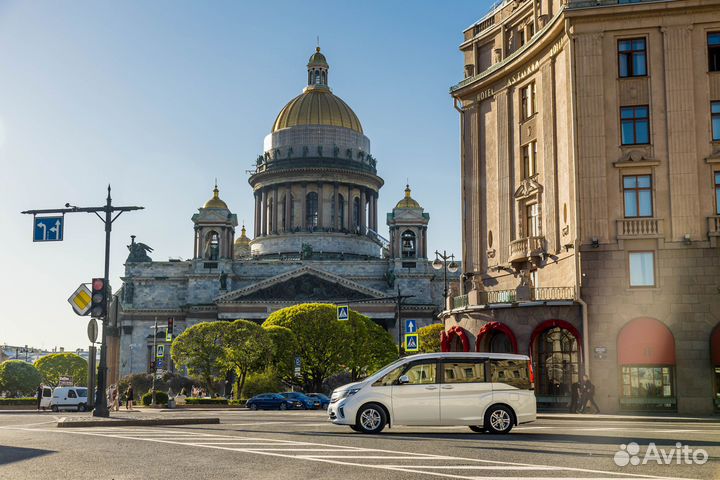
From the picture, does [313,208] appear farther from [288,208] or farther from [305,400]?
[305,400]

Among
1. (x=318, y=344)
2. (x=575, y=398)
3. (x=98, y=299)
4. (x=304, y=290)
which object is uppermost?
(x=304, y=290)

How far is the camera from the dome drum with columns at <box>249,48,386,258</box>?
123812 mm

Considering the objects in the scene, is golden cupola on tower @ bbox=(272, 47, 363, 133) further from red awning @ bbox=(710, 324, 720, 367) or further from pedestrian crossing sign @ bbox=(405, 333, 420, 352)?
red awning @ bbox=(710, 324, 720, 367)

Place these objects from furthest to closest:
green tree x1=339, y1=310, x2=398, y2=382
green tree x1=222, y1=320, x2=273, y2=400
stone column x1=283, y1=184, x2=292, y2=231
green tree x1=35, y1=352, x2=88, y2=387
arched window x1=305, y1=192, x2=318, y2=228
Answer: arched window x1=305, y1=192, x2=318, y2=228 → green tree x1=35, y1=352, x2=88, y2=387 → stone column x1=283, y1=184, x2=292, y2=231 → green tree x1=339, y1=310, x2=398, y2=382 → green tree x1=222, y1=320, x2=273, y2=400

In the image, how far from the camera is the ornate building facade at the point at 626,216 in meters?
40.6

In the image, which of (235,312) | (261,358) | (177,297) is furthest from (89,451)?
(177,297)

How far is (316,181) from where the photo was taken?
12469 centimetres

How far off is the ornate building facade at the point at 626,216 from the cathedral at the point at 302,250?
5294 centimetres

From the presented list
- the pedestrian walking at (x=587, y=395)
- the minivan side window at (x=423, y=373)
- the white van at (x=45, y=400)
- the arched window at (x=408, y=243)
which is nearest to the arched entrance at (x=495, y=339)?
the pedestrian walking at (x=587, y=395)

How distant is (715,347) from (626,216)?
6698 mm

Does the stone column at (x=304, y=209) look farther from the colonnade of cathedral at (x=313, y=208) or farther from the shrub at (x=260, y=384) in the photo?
the shrub at (x=260, y=384)

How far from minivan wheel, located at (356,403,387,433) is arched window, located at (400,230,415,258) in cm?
8930

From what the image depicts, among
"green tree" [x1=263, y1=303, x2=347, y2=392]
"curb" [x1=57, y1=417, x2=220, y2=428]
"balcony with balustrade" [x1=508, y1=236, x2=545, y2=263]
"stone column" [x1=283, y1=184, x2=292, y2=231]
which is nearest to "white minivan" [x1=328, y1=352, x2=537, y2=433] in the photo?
"curb" [x1=57, y1=417, x2=220, y2=428]

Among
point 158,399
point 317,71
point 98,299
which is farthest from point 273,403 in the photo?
point 317,71
